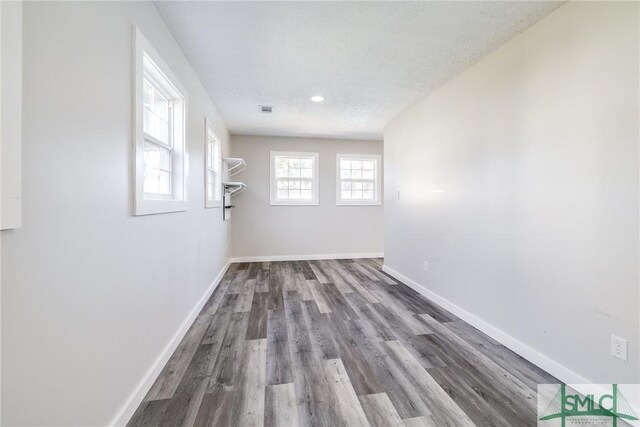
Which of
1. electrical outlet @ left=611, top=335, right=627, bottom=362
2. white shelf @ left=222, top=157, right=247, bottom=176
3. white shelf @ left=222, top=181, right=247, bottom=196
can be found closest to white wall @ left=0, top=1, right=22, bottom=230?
electrical outlet @ left=611, top=335, right=627, bottom=362

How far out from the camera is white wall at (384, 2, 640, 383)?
1.42 meters

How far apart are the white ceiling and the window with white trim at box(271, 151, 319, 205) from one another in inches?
73.4

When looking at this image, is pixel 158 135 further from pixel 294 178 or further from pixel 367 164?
pixel 367 164

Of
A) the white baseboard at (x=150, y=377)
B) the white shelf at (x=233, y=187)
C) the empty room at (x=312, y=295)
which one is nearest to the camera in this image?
the empty room at (x=312, y=295)

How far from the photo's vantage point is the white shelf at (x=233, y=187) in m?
4.27

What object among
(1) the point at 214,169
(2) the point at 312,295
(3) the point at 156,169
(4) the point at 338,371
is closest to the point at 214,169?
(1) the point at 214,169

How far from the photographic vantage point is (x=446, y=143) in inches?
113

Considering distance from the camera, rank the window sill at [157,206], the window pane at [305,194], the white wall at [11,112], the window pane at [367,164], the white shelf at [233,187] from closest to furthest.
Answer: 1. the white wall at [11,112]
2. the window sill at [157,206]
3. the white shelf at [233,187]
4. the window pane at [305,194]
5. the window pane at [367,164]

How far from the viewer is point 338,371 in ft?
5.82

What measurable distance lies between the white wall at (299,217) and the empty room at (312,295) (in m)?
2.01

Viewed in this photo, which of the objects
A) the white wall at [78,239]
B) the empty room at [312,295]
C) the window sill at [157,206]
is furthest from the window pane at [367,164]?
the white wall at [78,239]

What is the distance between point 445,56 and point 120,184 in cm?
263

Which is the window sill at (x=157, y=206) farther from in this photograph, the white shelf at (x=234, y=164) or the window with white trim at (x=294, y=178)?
the window with white trim at (x=294, y=178)

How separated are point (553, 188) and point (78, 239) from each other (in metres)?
2.59
